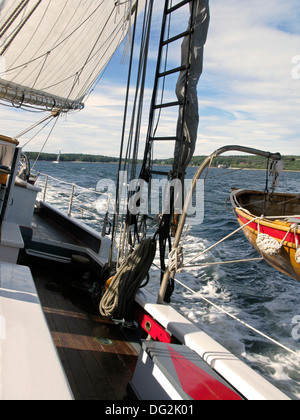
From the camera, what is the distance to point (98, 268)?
5195 mm

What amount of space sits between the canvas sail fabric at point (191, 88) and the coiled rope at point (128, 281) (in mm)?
899

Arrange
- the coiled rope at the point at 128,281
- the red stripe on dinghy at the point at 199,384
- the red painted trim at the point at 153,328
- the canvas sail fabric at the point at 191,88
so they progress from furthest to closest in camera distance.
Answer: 1. the coiled rope at the point at 128,281
2. the canvas sail fabric at the point at 191,88
3. the red painted trim at the point at 153,328
4. the red stripe on dinghy at the point at 199,384

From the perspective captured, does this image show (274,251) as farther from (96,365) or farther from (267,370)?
(96,365)

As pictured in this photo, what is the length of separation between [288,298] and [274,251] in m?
3.37

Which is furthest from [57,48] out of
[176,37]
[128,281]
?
[128,281]

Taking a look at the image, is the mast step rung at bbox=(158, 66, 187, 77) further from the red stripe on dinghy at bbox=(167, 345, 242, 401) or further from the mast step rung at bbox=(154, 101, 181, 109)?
the red stripe on dinghy at bbox=(167, 345, 242, 401)

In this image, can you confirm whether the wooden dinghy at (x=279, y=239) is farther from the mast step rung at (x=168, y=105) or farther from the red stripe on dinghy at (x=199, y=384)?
the red stripe on dinghy at (x=199, y=384)

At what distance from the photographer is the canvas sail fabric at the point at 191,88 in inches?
135

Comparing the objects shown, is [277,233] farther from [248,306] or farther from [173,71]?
[173,71]

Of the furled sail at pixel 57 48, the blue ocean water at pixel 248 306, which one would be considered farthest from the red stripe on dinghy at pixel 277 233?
the furled sail at pixel 57 48

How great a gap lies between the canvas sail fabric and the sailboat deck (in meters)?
1.83

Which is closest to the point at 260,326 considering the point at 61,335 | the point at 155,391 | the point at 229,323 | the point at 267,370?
the point at 229,323

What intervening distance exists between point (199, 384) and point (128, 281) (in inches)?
66.6

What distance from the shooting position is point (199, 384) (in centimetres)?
215
